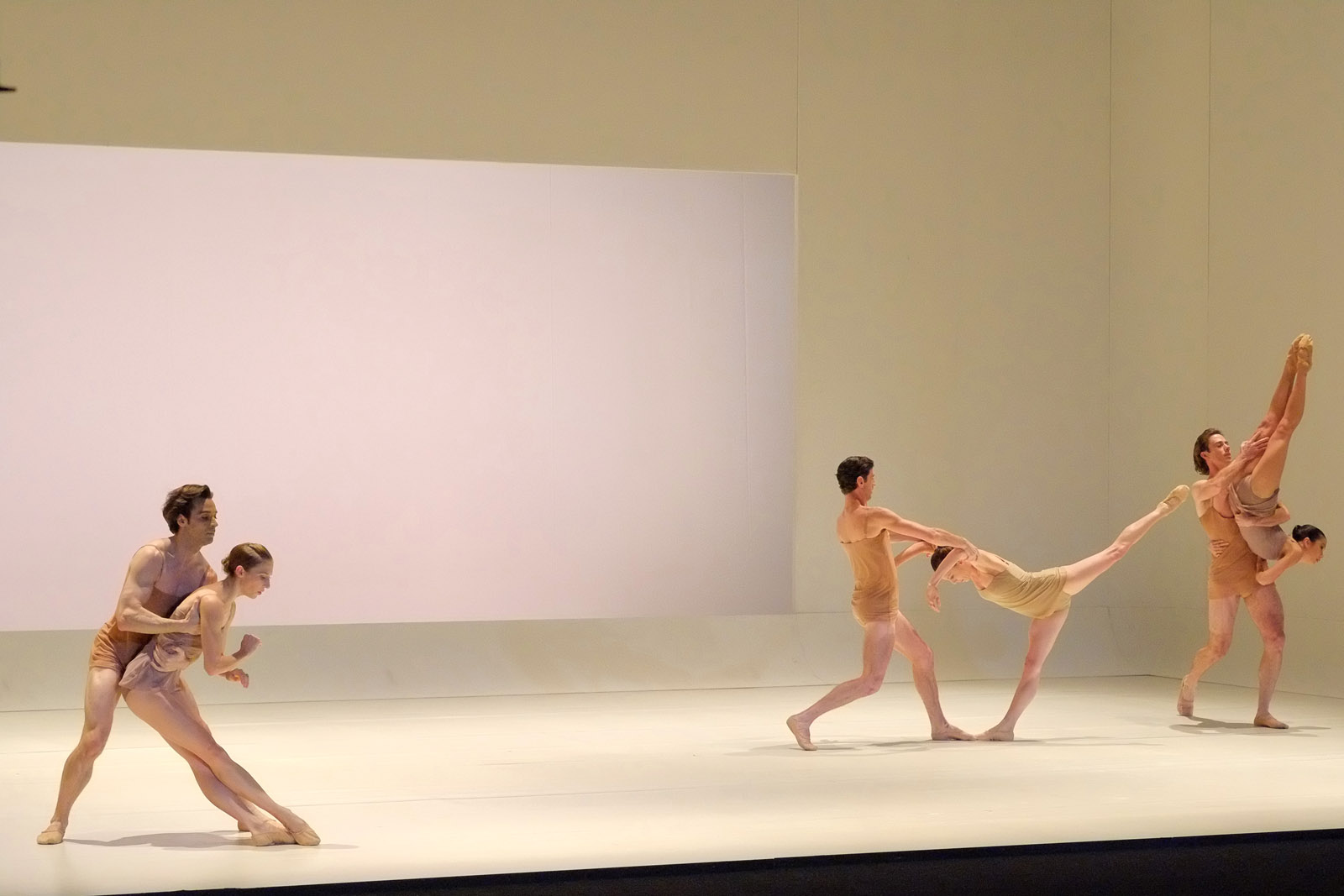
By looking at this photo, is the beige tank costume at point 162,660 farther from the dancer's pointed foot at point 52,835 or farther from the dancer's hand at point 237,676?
the dancer's pointed foot at point 52,835

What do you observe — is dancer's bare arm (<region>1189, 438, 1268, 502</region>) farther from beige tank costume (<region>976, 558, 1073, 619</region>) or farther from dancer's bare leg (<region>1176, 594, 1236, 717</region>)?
beige tank costume (<region>976, 558, 1073, 619</region>)

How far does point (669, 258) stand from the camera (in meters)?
12.5

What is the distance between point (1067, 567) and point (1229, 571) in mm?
1252

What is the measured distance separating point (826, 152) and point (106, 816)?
23.0ft

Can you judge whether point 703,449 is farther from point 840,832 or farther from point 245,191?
point 840,832

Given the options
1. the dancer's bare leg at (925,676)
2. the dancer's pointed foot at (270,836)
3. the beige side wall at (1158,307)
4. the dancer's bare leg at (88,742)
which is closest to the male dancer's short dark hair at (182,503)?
the dancer's bare leg at (88,742)

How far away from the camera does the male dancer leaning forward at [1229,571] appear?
27.5 feet

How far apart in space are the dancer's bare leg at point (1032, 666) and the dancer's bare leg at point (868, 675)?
0.73 metres

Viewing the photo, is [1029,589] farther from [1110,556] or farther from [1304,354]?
[1304,354]

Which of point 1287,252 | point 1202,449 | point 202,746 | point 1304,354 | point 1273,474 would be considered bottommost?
point 202,746

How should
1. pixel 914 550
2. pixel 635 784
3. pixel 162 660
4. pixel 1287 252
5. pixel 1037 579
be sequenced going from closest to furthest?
1. pixel 162 660
2. pixel 635 784
3. pixel 1037 579
4. pixel 914 550
5. pixel 1287 252

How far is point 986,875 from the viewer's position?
5062mm

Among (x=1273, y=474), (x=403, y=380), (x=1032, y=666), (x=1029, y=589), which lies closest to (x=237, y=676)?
(x=1029, y=589)

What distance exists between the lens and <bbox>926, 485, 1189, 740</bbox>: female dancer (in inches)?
302
